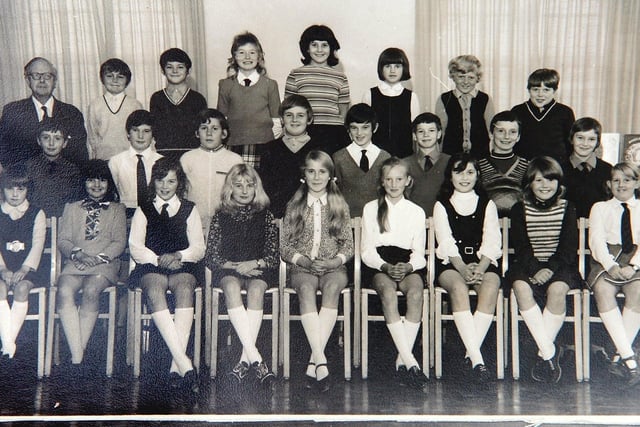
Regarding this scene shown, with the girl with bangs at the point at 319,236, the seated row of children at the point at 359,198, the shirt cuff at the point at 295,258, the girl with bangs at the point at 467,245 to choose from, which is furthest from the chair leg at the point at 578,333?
the shirt cuff at the point at 295,258

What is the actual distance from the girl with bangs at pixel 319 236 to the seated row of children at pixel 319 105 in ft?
0.94

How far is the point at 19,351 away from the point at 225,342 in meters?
0.86

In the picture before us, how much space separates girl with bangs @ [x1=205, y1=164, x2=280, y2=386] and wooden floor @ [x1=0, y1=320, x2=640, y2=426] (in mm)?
166

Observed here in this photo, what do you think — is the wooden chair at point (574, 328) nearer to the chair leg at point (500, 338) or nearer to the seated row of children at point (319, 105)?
the chair leg at point (500, 338)

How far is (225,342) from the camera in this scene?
316 centimetres

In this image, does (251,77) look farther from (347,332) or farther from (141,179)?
(347,332)

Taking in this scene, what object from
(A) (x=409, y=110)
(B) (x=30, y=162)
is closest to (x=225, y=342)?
(B) (x=30, y=162)

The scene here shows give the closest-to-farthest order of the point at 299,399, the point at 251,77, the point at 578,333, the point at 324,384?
the point at 299,399
the point at 324,384
the point at 578,333
the point at 251,77

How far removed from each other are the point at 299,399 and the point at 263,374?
0.69 feet

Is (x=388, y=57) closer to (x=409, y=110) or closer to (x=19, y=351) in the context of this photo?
(x=409, y=110)

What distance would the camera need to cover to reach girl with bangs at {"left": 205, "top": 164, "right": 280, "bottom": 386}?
125 inches

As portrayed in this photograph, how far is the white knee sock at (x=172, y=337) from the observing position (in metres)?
3.04

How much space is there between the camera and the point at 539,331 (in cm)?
314

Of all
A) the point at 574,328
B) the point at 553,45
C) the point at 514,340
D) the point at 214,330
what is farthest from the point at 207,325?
the point at 553,45
